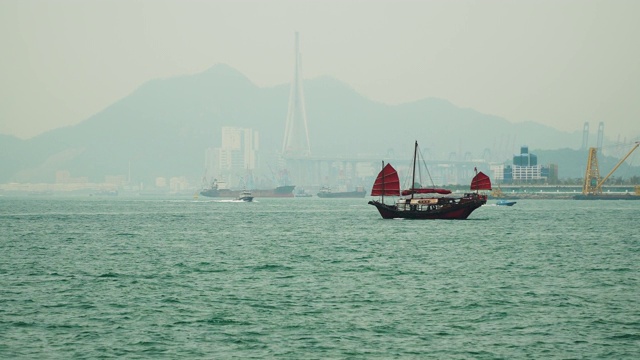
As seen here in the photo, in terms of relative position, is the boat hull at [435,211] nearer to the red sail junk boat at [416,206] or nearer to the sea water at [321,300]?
the red sail junk boat at [416,206]

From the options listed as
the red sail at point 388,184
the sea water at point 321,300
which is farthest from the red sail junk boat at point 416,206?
the sea water at point 321,300

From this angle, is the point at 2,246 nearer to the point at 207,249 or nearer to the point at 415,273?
the point at 207,249

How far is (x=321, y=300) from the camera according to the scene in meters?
37.9

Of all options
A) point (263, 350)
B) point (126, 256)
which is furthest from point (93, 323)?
point (126, 256)

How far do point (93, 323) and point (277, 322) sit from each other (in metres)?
6.48

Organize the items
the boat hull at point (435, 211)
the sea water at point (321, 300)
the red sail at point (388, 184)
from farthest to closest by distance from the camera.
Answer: the red sail at point (388, 184), the boat hull at point (435, 211), the sea water at point (321, 300)

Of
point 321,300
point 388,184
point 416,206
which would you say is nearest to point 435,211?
point 416,206

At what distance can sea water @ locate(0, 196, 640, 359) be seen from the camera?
28.5 metres

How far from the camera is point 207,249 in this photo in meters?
66.4

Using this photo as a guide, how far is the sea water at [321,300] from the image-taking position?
28.5 meters

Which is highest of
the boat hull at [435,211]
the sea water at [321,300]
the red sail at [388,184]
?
the red sail at [388,184]

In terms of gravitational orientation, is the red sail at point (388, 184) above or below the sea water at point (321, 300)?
above

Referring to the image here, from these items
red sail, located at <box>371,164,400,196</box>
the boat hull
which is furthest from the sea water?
red sail, located at <box>371,164,400,196</box>

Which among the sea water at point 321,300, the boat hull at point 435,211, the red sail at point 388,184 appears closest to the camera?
the sea water at point 321,300
